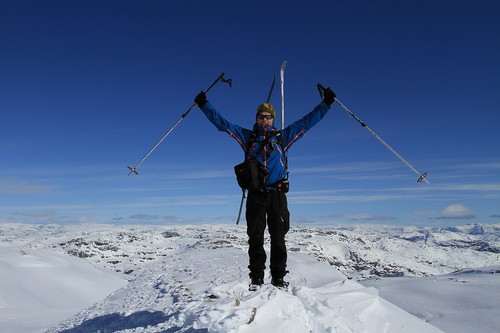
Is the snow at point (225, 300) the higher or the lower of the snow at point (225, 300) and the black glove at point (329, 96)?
the lower

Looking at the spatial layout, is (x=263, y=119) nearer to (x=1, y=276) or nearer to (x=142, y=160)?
(x=142, y=160)

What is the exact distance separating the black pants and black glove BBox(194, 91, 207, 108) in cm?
211

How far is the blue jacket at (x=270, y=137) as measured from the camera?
6934 mm

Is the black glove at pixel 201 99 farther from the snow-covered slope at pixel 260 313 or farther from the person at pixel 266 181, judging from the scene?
the snow-covered slope at pixel 260 313

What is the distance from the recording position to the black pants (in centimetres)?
689

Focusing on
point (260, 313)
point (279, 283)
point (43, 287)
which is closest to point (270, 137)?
point (279, 283)

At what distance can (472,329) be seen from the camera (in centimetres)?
1070

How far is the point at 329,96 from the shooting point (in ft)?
24.4

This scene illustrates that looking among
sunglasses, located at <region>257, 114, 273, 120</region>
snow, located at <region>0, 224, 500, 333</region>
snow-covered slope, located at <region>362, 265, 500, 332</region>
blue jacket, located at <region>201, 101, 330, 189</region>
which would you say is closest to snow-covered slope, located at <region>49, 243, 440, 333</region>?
snow, located at <region>0, 224, 500, 333</region>

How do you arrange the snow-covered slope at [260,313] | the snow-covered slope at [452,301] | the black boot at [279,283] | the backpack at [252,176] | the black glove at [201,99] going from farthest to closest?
the snow-covered slope at [452,301]
the black glove at [201,99]
the black boot at [279,283]
the backpack at [252,176]
the snow-covered slope at [260,313]

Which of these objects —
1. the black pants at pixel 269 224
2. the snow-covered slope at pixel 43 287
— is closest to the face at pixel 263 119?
the black pants at pixel 269 224

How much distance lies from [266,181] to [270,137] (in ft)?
2.91

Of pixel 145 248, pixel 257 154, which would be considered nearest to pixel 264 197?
pixel 257 154

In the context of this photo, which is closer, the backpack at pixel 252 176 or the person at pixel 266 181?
the backpack at pixel 252 176
